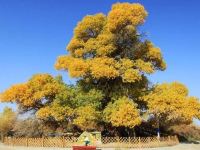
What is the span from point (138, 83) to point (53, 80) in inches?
322

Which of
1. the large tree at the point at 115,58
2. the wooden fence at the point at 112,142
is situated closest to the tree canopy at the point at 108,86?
the large tree at the point at 115,58

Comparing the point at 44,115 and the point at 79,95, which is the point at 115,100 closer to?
the point at 79,95

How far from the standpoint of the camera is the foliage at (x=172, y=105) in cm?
3619

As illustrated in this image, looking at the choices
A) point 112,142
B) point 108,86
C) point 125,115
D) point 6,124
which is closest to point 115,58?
point 108,86

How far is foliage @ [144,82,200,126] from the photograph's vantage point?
36.2 m

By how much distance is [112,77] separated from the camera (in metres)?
37.7

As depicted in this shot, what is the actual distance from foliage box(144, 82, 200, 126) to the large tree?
157 cm

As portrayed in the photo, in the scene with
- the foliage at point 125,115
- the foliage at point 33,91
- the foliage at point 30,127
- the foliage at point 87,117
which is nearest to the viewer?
the foliage at point 125,115

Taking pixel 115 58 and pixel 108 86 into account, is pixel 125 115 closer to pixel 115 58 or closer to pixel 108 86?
pixel 108 86

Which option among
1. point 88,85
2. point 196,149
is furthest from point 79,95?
point 196,149

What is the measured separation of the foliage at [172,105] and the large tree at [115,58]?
61.9 inches

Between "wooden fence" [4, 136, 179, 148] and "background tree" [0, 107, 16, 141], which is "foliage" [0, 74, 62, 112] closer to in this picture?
"wooden fence" [4, 136, 179, 148]

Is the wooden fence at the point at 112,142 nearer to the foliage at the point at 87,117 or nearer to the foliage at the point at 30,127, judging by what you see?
the foliage at the point at 87,117

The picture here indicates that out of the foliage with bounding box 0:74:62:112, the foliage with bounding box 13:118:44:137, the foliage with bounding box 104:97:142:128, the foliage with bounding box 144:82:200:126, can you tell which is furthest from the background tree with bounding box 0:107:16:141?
the foliage with bounding box 144:82:200:126
